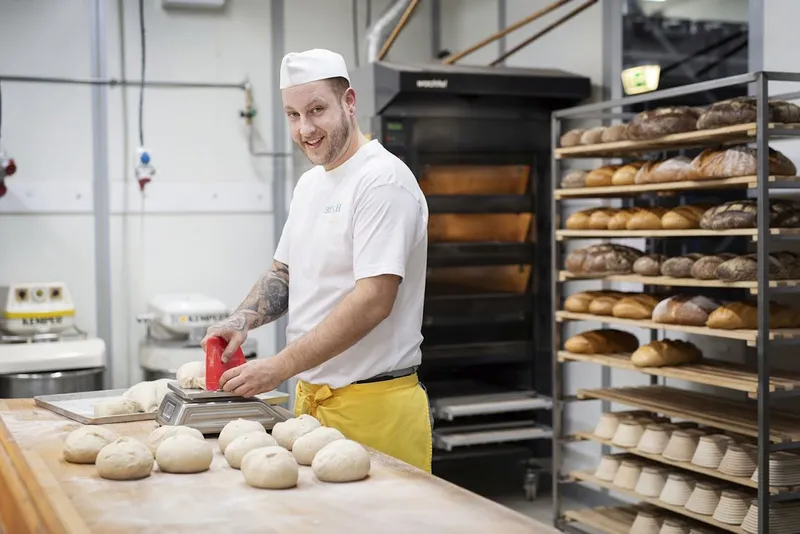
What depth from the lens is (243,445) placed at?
179cm

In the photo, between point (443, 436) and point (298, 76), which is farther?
point (443, 436)

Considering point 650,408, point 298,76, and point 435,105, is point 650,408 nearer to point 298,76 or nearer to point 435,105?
point 435,105

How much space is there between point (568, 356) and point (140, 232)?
2.25 metres

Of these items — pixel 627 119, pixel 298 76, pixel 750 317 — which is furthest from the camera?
pixel 627 119

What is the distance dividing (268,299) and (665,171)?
1.52m

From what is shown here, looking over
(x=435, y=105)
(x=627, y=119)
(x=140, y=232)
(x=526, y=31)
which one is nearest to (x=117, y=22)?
(x=140, y=232)

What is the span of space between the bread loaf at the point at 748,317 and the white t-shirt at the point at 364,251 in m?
1.18

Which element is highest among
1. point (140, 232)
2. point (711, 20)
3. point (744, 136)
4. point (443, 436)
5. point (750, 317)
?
point (711, 20)

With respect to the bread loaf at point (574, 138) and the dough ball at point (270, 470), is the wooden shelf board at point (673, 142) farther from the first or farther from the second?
the dough ball at point (270, 470)

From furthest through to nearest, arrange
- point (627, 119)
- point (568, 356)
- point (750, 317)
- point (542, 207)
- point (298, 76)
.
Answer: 1. point (542, 207)
2. point (627, 119)
3. point (568, 356)
4. point (750, 317)
5. point (298, 76)

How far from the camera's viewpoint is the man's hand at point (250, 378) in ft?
6.71

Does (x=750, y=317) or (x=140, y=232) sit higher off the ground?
(x=140, y=232)

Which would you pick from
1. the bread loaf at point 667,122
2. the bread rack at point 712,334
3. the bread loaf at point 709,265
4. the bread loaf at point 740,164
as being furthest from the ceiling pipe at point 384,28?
the bread loaf at point 709,265

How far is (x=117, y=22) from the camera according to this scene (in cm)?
465
